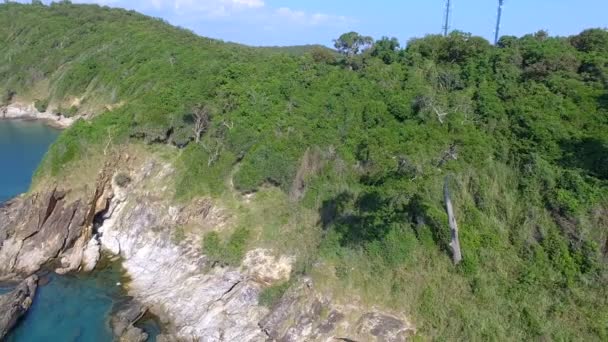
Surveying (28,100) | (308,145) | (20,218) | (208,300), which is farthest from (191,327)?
(28,100)

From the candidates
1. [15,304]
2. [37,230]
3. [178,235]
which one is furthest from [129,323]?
[37,230]

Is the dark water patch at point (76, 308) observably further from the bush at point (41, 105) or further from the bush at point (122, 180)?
the bush at point (41, 105)

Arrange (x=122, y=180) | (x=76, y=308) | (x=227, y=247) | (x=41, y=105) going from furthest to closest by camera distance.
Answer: (x=41, y=105) < (x=122, y=180) < (x=227, y=247) < (x=76, y=308)

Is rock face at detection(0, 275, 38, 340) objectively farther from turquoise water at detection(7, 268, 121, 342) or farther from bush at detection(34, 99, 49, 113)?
bush at detection(34, 99, 49, 113)

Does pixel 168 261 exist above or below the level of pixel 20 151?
below

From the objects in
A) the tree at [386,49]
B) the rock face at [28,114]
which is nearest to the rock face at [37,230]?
the tree at [386,49]

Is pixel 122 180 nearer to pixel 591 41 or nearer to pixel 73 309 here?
pixel 73 309

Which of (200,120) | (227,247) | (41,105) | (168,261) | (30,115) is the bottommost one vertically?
(168,261)

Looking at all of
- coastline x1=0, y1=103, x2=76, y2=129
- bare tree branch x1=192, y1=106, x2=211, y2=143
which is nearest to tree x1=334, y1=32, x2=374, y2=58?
bare tree branch x1=192, y1=106, x2=211, y2=143

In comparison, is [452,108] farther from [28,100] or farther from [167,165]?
[28,100]
